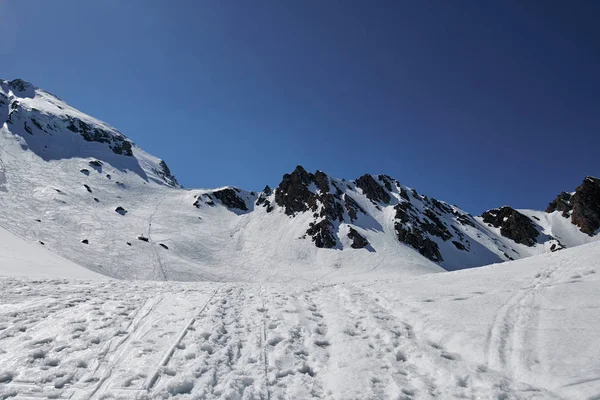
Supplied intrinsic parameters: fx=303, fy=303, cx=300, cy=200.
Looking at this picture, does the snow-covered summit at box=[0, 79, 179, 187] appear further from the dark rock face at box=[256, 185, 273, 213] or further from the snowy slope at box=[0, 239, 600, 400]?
the snowy slope at box=[0, 239, 600, 400]

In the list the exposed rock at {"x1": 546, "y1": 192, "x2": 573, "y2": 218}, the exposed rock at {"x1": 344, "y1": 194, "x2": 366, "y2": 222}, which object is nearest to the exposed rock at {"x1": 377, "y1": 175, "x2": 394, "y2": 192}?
the exposed rock at {"x1": 344, "y1": 194, "x2": 366, "y2": 222}

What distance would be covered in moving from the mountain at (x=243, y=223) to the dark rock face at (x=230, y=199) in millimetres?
329

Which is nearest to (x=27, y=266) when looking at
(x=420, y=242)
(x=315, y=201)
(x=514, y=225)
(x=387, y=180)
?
(x=315, y=201)

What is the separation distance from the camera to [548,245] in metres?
90.1

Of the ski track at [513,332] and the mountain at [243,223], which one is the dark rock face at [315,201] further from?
the ski track at [513,332]

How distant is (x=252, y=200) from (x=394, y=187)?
49.1 m

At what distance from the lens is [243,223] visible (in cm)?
8100

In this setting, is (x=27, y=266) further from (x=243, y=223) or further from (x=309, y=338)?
(x=243, y=223)

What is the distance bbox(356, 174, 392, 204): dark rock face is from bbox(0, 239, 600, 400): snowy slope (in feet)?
242

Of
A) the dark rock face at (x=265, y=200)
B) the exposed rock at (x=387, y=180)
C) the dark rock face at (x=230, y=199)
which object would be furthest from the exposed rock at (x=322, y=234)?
the dark rock face at (x=230, y=199)

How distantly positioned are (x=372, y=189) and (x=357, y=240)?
28970mm

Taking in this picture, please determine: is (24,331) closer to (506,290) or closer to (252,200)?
(506,290)

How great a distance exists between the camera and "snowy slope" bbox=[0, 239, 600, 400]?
551cm

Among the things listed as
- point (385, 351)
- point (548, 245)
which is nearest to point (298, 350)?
point (385, 351)
